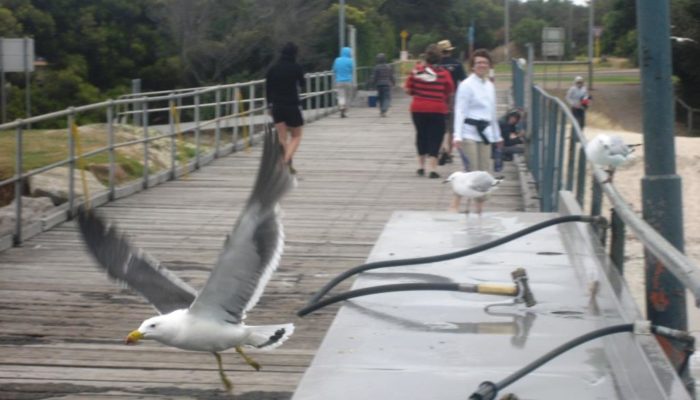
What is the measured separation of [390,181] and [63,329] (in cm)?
886

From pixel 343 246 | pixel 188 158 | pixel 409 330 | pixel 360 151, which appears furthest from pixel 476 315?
pixel 360 151

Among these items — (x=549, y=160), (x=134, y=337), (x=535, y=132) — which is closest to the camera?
(x=134, y=337)

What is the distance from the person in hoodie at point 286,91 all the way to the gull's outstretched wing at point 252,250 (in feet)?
31.6

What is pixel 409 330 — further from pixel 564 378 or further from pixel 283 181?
pixel 283 181

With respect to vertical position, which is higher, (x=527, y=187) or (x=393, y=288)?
(x=393, y=288)

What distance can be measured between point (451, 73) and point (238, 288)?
37.3ft

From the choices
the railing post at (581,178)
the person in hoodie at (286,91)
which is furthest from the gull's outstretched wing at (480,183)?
the person in hoodie at (286,91)

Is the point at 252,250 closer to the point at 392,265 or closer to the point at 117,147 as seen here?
the point at 392,265

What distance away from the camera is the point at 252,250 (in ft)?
19.6

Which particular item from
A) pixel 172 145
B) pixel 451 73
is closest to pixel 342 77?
pixel 451 73

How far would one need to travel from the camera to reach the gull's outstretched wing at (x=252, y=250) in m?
5.78

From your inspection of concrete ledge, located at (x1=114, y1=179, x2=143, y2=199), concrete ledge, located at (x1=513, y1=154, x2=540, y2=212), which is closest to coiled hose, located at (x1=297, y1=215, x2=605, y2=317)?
concrete ledge, located at (x1=513, y1=154, x2=540, y2=212)

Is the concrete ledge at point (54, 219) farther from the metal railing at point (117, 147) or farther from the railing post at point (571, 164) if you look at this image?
the railing post at point (571, 164)

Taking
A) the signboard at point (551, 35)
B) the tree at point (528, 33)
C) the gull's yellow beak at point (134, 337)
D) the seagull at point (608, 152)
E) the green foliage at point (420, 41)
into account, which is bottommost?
the gull's yellow beak at point (134, 337)
